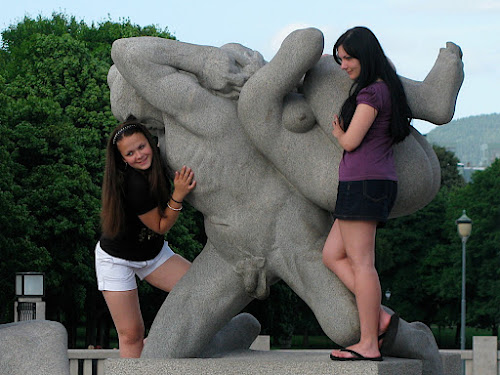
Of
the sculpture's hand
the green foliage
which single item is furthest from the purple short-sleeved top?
the green foliage

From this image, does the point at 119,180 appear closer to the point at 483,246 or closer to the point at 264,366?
the point at 264,366

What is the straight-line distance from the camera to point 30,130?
957 inches

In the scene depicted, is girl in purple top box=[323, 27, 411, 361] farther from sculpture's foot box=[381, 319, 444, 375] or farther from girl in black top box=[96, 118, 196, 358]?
girl in black top box=[96, 118, 196, 358]

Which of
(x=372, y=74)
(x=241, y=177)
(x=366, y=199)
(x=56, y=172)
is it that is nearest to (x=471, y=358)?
(x=241, y=177)

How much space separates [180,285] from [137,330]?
0.43 m

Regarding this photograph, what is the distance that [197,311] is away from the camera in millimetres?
6629

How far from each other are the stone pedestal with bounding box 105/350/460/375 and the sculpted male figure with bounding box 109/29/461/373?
0.19 metres

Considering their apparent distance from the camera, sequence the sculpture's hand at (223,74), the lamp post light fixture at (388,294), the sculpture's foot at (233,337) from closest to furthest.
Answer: the sculpture's hand at (223,74), the sculpture's foot at (233,337), the lamp post light fixture at (388,294)

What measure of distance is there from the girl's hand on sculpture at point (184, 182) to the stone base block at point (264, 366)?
986 millimetres

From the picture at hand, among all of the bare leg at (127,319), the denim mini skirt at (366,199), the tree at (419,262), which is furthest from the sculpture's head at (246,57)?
the tree at (419,262)

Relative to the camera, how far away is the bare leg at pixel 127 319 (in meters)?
6.73

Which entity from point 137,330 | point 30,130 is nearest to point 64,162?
point 30,130

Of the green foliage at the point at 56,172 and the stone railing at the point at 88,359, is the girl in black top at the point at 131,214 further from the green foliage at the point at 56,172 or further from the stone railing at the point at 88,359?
the green foliage at the point at 56,172

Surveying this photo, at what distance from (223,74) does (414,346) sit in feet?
6.45
